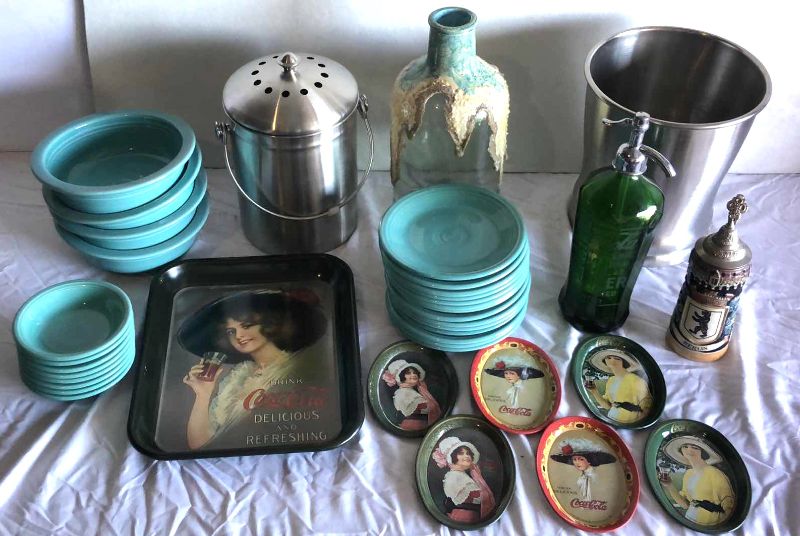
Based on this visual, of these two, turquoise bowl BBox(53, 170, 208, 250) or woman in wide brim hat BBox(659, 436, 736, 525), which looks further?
turquoise bowl BBox(53, 170, 208, 250)

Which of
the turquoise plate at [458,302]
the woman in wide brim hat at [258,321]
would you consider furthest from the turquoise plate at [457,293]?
the woman in wide brim hat at [258,321]

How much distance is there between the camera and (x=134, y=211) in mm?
689

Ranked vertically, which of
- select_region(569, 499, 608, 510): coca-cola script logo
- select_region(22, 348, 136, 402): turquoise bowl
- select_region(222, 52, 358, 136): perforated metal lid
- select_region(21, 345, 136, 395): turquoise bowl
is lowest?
select_region(569, 499, 608, 510): coca-cola script logo

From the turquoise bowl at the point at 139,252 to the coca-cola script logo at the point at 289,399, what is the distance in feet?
0.56

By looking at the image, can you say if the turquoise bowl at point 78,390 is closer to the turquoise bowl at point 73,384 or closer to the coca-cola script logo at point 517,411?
the turquoise bowl at point 73,384

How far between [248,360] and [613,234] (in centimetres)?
34

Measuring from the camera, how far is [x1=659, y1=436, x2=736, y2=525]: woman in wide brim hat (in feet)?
1.93

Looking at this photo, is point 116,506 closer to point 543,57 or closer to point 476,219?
point 476,219

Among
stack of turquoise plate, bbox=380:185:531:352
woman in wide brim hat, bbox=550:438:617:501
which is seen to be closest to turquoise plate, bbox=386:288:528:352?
stack of turquoise plate, bbox=380:185:531:352

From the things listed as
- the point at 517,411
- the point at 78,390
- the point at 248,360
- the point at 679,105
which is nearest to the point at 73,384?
the point at 78,390

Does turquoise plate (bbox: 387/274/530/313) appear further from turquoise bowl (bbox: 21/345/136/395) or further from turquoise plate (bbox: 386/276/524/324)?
turquoise bowl (bbox: 21/345/136/395)

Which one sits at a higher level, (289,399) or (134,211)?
(134,211)

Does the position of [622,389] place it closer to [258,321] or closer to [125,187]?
[258,321]

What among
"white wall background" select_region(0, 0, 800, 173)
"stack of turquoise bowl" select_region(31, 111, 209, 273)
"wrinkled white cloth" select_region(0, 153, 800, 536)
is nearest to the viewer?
"wrinkled white cloth" select_region(0, 153, 800, 536)
